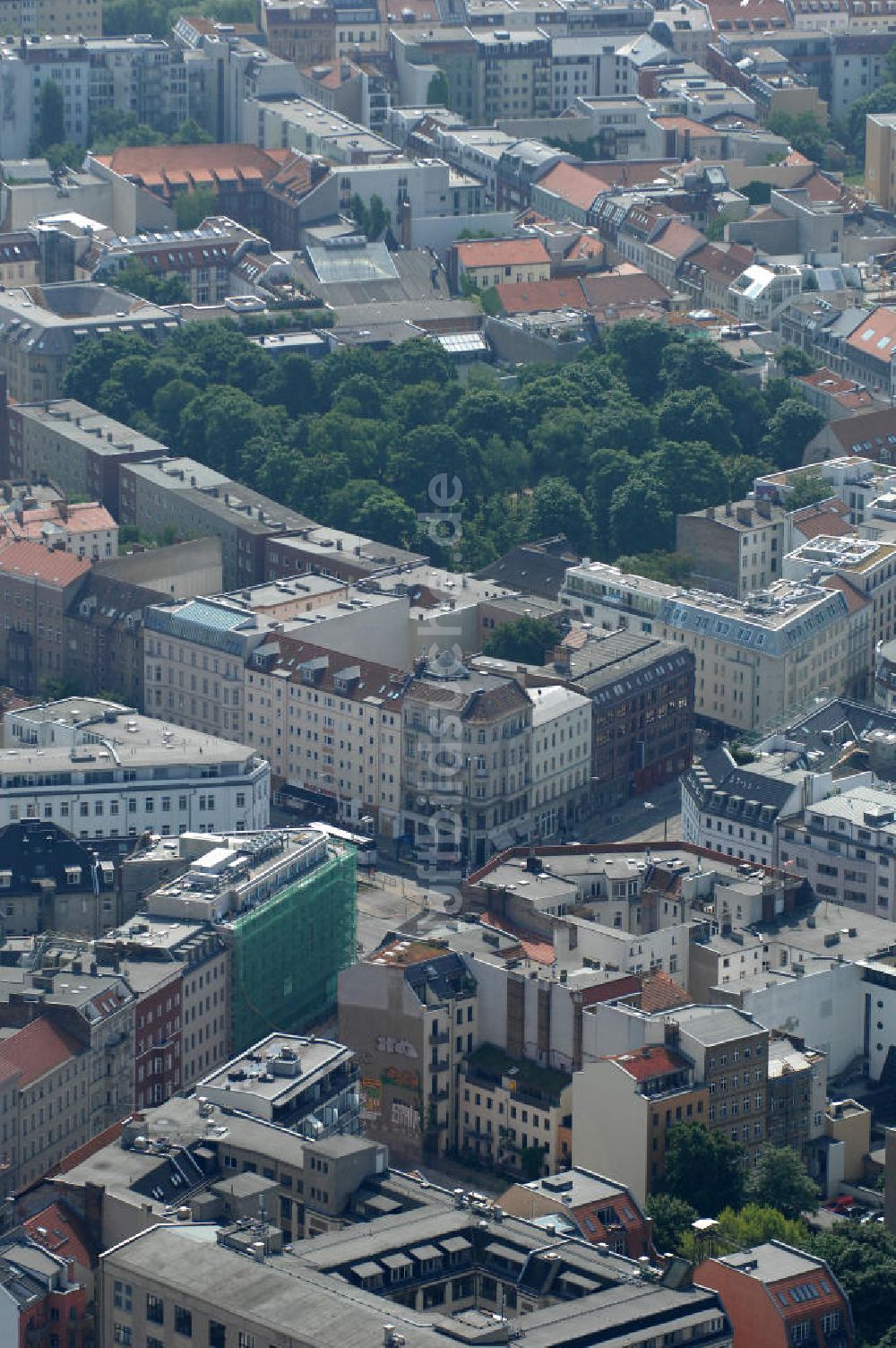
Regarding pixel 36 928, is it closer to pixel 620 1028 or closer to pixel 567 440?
pixel 620 1028

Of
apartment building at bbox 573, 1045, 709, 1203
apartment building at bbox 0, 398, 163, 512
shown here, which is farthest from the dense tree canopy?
apartment building at bbox 573, 1045, 709, 1203

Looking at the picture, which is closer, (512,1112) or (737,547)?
(512,1112)

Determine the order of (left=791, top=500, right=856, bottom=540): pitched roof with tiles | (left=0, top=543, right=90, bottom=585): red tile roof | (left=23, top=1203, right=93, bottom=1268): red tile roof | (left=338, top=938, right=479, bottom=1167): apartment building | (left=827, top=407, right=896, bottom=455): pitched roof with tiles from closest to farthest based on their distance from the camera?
1. (left=23, top=1203, right=93, bottom=1268): red tile roof
2. (left=338, top=938, right=479, bottom=1167): apartment building
3. (left=0, top=543, right=90, bottom=585): red tile roof
4. (left=791, top=500, right=856, bottom=540): pitched roof with tiles
5. (left=827, top=407, right=896, bottom=455): pitched roof with tiles

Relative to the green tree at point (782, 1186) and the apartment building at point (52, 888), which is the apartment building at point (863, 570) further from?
the green tree at point (782, 1186)

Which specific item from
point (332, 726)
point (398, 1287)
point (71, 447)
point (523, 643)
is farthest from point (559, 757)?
point (398, 1287)

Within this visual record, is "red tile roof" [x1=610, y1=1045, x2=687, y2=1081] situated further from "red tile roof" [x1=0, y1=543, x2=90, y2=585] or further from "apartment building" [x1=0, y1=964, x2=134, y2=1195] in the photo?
"red tile roof" [x1=0, y1=543, x2=90, y2=585]

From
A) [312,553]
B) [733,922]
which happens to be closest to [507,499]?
[312,553]

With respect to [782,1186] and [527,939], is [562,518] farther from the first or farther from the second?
[782,1186]
